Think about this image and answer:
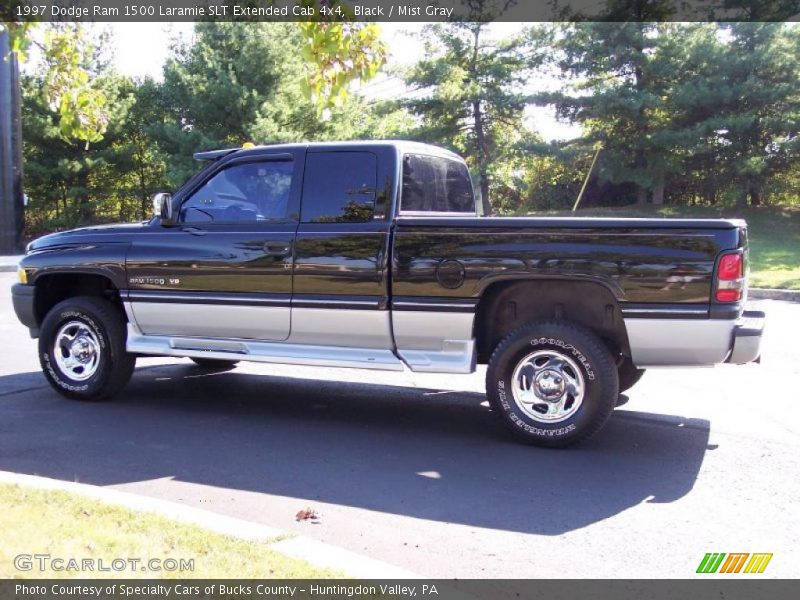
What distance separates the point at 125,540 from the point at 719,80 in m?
28.2

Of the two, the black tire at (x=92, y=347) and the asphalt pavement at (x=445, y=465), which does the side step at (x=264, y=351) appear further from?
the asphalt pavement at (x=445, y=465)

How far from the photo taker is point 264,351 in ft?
21.2

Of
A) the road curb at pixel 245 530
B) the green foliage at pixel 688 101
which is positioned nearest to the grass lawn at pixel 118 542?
the road curb at pixel 245 530

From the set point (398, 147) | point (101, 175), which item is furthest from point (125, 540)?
point (101, 175)

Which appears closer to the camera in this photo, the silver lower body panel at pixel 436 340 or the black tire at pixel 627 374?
the silver lower body panel at pixel 436 340

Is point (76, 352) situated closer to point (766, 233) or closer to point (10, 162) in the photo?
point (10, 162)

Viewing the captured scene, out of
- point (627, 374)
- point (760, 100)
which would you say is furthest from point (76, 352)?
point (760, 100)

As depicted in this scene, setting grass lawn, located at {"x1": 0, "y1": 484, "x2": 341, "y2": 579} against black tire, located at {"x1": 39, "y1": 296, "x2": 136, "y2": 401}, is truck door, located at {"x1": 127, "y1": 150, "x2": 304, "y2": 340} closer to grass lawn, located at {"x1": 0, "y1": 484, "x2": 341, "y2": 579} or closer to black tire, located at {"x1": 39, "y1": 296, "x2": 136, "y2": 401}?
black tire, located at {"x1": 39, "y1": 296, "x2": 136, "y2": 401}

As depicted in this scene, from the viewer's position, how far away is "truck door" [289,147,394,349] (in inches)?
238

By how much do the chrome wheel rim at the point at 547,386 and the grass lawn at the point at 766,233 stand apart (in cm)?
1339

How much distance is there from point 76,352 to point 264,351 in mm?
1861

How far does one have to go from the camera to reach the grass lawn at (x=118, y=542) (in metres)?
3.43

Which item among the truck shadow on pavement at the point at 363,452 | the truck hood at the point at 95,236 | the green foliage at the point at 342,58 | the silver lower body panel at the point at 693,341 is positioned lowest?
the truck shadow on pavement at the point at 363,452

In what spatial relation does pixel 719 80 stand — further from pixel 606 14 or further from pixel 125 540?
pixel 125 540
